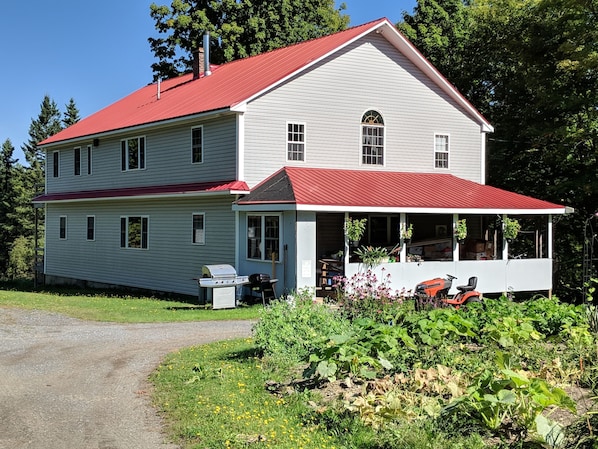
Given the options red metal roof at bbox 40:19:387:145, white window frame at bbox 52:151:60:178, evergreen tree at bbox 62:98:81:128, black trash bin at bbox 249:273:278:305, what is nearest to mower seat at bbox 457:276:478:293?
black trash bin at bbox 249:273:278:305

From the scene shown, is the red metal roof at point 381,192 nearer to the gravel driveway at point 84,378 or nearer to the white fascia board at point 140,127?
the white fascia board at point 140,127

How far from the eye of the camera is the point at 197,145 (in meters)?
23.6

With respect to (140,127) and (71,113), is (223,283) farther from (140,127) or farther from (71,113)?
(71,113)

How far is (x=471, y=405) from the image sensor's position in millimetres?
6305

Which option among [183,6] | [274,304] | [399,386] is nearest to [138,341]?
[274,304]

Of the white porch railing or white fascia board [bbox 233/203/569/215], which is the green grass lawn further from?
the white porch railing

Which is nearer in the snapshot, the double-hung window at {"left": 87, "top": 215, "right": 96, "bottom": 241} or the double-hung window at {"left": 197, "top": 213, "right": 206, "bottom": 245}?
the double-hung window at {"left": 197, "top": 213, "right": 206, "bottom": 245}

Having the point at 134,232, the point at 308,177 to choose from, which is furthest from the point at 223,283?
the point at 134,232

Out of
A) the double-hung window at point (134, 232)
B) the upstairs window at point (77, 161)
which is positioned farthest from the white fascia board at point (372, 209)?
the upstairs window at point (77, 161)

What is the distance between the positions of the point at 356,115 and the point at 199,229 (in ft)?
21.4

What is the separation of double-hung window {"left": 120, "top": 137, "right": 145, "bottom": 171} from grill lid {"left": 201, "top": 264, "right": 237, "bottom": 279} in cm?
793

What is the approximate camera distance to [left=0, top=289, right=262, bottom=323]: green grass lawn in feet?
59.0

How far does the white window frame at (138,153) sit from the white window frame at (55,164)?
6.36 meters

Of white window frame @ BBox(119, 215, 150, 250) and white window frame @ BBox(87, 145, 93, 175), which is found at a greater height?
white window frame @ BBox(87, 145, 93, 175)
